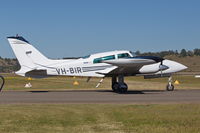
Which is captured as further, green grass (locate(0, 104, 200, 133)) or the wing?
the wing

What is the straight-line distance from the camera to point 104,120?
11.7 metres

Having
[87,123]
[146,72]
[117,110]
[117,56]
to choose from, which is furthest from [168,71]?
[87,123]

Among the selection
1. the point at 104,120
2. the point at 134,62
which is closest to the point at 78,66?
the point at 134,62

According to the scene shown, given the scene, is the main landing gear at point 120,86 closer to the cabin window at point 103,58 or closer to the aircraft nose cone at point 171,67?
the cabin window at point 103,58

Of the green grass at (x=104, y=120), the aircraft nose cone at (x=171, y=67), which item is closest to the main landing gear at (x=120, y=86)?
the aircraft nose cone at (x=171, y=67)

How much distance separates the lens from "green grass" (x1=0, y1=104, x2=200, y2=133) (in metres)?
10.1

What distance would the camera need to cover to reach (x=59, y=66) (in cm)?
2608

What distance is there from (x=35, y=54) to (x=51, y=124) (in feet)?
52.3

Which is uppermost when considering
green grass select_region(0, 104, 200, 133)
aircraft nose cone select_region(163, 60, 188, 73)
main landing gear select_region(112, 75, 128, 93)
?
green grass select_region(0, 104, 200, 133)

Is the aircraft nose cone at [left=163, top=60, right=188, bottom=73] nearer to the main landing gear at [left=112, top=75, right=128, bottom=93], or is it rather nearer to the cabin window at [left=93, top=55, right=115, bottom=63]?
the main landing gear at [left=112, top=75, right=128, bottom=93]

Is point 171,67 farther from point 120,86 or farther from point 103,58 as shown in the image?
point 103,58

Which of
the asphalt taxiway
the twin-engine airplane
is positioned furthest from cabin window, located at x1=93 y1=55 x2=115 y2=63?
the asphalt taxiway

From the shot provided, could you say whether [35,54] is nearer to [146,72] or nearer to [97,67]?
[97,67]

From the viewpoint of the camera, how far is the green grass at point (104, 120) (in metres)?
10.1
